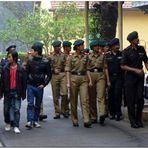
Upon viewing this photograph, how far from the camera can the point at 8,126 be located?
12250 millimetres

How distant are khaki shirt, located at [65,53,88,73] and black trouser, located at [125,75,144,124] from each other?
3.14ft

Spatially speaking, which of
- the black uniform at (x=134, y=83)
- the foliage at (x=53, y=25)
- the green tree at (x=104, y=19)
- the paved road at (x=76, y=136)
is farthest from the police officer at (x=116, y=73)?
the foliage at (x=53, y=25)

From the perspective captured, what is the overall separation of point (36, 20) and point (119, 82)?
98.6ft

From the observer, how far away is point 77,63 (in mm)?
12516

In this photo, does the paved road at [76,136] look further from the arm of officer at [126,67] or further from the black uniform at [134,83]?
the arm of officer at [126,67]

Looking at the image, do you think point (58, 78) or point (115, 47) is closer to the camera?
point (115, 47)

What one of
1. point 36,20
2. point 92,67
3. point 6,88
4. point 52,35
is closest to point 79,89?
point 92,67

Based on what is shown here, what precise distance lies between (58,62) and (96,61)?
67.1 inches

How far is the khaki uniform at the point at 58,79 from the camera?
1440 centimetres

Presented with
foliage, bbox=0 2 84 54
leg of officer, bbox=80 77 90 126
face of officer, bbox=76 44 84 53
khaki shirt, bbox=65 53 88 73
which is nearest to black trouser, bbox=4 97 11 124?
khaki shirt, bbox=65 53 88 73

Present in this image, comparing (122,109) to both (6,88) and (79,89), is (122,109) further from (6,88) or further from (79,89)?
(6,88)

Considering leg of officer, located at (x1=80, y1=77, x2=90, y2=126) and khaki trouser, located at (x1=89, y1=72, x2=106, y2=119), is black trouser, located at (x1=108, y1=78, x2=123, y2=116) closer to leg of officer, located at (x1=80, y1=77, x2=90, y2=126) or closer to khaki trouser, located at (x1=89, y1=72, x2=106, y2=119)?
khaki trouser, located at (x1=89, y1=72, x2=106, y2=119)

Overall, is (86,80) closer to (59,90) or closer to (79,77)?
(79,77)

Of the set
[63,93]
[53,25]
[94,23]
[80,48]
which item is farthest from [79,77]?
[53,25]
